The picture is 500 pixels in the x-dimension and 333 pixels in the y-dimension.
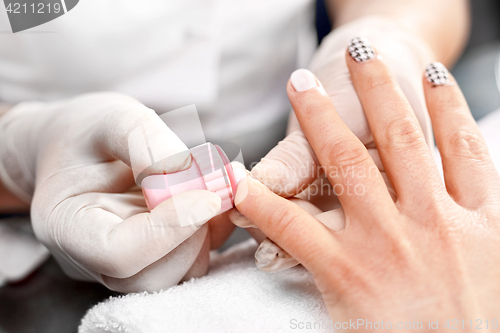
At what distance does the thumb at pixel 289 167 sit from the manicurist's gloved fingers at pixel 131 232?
77mm

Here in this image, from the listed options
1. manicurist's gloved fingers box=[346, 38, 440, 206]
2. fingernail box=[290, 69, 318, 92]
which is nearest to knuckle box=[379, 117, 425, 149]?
manicurist's gloved fingers box=[346, 38, 440, 206]

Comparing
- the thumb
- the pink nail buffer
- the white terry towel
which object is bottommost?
the white terry towel

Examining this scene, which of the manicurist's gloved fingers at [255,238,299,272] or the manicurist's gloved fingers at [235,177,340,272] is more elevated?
the manicurist's gloved fingers at [235,177,340,272]

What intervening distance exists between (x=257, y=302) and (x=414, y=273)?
0.17 meters

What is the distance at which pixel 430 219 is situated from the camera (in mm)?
362

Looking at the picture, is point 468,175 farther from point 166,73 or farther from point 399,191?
point 166,73

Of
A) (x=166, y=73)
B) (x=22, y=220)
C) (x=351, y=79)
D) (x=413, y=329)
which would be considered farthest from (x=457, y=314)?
(x=22, y=220)

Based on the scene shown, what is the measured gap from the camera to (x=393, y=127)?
413 mm

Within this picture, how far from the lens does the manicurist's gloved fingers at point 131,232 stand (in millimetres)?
323

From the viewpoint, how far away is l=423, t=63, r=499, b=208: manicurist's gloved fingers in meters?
0.40

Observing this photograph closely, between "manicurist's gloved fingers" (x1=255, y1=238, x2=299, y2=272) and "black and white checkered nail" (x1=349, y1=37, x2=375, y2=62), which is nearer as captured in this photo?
"manicurist's gloved fingers" (x1=255, y1=238, x2=299, y2=272)

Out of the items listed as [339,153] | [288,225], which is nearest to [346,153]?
[339,153]

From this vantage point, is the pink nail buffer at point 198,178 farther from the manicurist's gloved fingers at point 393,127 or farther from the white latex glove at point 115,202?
the manicurist's gloved fingers at point 393,127

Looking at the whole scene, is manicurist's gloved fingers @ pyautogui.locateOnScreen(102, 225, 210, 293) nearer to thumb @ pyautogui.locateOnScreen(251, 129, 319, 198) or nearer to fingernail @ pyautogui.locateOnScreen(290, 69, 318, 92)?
thumb @ pyautogui.locateOnScreen(251, 129, 319, 198)
